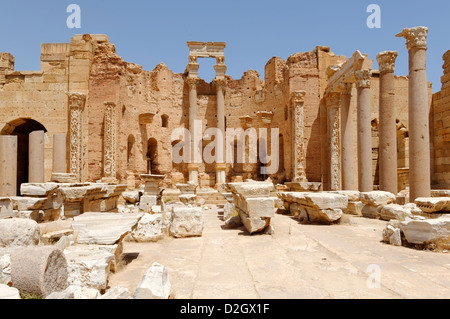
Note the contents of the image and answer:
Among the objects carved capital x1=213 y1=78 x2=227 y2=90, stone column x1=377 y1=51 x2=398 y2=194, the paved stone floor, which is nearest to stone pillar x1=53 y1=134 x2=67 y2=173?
the paved stone floor

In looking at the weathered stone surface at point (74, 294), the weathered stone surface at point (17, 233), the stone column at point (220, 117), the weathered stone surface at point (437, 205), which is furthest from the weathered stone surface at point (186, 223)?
the stone column at point (220, 117)

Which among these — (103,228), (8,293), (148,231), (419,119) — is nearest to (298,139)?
(419,119)

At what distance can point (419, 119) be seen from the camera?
10.5m

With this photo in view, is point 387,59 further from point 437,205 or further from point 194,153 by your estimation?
point 194,153

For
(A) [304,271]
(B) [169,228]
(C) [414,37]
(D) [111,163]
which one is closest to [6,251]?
(B) [169,228]

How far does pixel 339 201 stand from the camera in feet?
27.9

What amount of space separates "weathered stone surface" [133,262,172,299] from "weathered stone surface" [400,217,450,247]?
4726 mm

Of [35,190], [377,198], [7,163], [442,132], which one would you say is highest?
[442,132]

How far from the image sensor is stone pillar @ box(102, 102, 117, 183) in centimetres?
1736

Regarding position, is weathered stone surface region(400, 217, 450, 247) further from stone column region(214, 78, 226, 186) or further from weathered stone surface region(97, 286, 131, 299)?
stone column region(214, 78, 226, 186)

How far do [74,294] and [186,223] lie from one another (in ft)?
13.9

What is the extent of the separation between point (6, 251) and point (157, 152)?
1785cm

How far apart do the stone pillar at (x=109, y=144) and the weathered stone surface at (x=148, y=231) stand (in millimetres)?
11364

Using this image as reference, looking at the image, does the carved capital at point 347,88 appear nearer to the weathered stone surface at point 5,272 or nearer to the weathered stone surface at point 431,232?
the weathered stone surface at point 431,232
